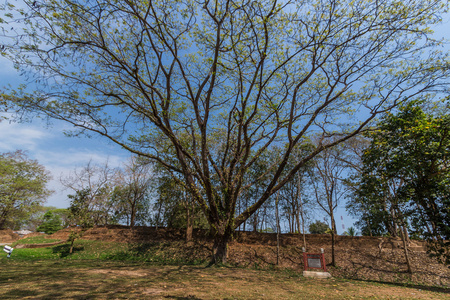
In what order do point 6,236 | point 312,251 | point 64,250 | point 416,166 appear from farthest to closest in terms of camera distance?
point 6,236, point 312,251, point 64,250, point 416,166

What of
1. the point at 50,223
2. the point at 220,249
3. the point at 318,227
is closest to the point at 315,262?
the point at 220,249

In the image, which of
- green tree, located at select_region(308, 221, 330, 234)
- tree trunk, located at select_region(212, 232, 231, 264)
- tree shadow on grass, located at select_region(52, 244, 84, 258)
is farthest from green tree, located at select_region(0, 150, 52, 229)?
→ green tree, located at select_region(308, 221, 330, 234)

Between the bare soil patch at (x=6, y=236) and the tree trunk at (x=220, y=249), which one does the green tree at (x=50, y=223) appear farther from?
the tree trunk at (x=220, y=249)

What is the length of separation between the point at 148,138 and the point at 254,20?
6.52 meters

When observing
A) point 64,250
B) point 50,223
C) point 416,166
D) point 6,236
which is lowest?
point 64,250

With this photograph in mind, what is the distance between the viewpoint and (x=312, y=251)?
46.8 feet

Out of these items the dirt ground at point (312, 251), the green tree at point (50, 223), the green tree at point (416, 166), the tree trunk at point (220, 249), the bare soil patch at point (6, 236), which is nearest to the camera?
the green tree at point (416, 166)

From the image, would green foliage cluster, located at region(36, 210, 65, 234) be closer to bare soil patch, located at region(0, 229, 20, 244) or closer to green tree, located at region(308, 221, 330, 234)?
bare soil patch, located at region(0, 229, 20, 244)

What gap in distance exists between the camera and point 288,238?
15.8 metres

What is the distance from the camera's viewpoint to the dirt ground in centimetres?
1115

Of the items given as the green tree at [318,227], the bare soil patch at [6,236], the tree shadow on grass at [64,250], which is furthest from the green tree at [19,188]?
the green tree at [318,227]

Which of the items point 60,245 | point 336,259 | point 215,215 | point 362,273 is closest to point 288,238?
point 336,259

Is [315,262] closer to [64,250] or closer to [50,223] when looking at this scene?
[64,250]

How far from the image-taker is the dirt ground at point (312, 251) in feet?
36.6
